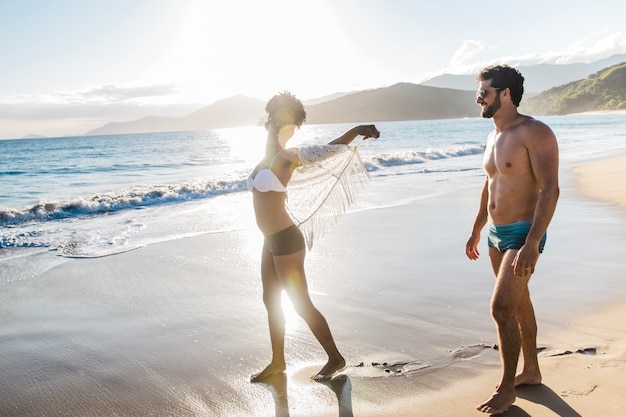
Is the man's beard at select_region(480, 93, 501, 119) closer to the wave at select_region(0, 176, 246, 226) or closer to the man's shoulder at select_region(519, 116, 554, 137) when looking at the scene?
the man's shoulder at select_region(519, 116, 554, 137)

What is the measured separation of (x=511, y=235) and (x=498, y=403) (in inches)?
41.9

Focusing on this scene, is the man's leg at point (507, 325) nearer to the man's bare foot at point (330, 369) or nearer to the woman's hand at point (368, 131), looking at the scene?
the man's bare foot at point (330, 369)

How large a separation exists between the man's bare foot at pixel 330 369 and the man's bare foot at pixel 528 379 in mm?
1246

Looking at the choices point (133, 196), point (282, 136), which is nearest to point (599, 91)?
point (133, 196)

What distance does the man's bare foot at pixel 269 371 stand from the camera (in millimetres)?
4008

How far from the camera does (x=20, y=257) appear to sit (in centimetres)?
902

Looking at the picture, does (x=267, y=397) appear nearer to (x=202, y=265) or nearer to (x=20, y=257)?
(x=202, y=265)

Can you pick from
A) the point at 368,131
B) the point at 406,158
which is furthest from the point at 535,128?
the point at 406,158

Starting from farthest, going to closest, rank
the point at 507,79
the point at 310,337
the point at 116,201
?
the point at 116,201
the point at 310,337
the point at 507,79

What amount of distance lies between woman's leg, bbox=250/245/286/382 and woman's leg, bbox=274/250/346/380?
0.40 ft

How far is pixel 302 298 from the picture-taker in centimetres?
394

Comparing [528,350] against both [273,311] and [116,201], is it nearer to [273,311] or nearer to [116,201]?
[273,311]

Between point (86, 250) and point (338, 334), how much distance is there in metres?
6.08

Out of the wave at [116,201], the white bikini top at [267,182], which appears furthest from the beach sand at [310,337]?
the wave at [116,201]
